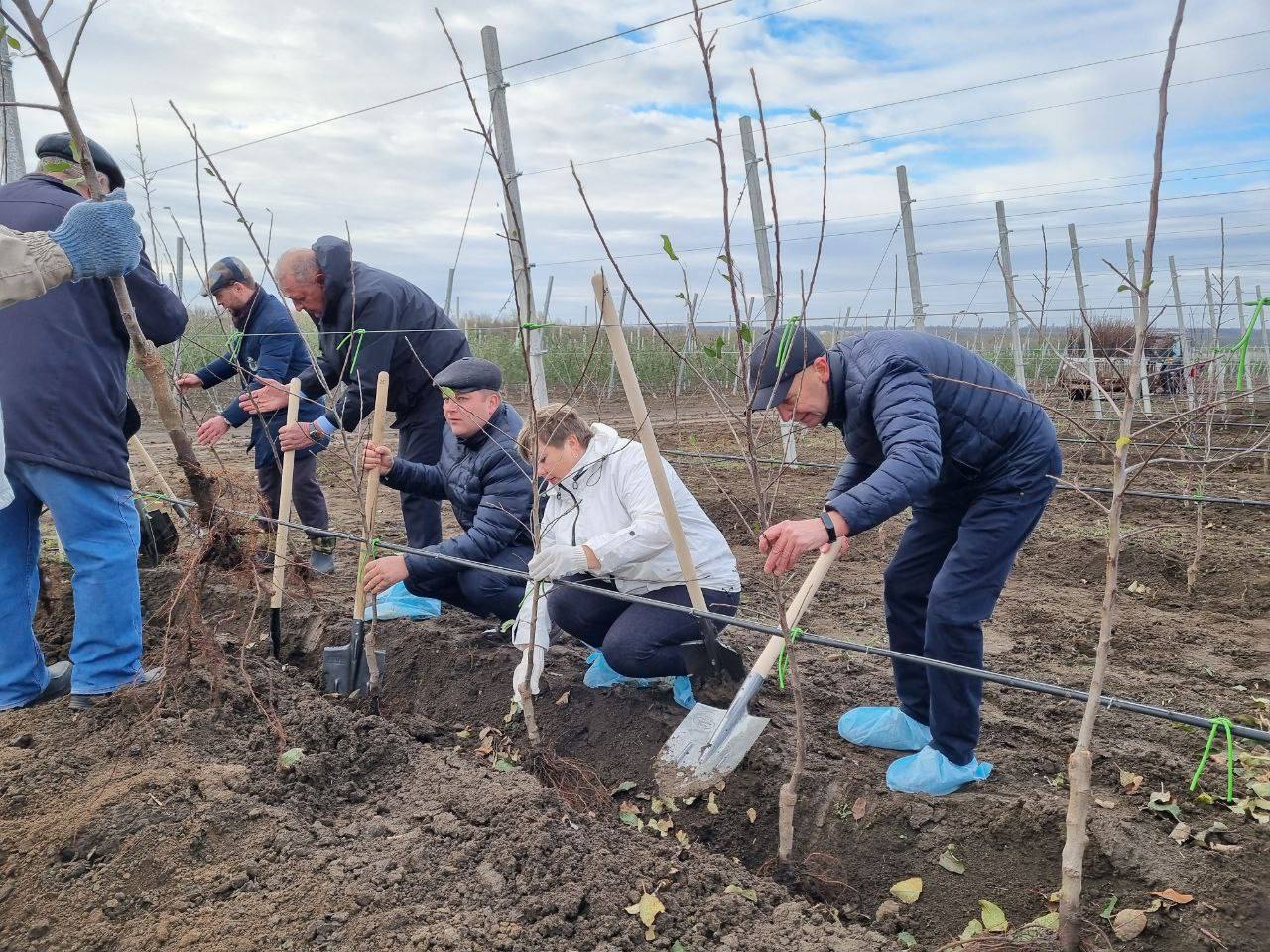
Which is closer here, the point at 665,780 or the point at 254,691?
the point at 665,780

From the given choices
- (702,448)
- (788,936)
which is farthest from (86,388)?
(702,448)

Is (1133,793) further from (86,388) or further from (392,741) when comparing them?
(86,388)

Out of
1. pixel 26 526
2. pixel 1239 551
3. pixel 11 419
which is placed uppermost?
pixel 11 419

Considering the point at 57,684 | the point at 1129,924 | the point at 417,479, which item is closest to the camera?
the point at 1129,924

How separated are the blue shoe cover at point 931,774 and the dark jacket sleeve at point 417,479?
235 centimetres

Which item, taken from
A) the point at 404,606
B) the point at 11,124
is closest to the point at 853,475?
the point at 404,606

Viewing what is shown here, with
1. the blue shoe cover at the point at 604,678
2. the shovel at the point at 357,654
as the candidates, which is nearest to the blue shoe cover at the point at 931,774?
the blue shoe cover at the point at 604,678

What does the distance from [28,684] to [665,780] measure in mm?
2322

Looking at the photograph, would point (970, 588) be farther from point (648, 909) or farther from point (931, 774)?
point (648, 909)

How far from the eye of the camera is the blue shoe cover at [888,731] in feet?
10.0

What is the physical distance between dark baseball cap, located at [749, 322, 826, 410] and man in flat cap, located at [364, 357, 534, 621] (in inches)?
42.8

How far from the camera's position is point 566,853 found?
2.29 m

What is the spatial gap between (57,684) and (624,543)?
7.21 ft

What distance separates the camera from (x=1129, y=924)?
2045mm
